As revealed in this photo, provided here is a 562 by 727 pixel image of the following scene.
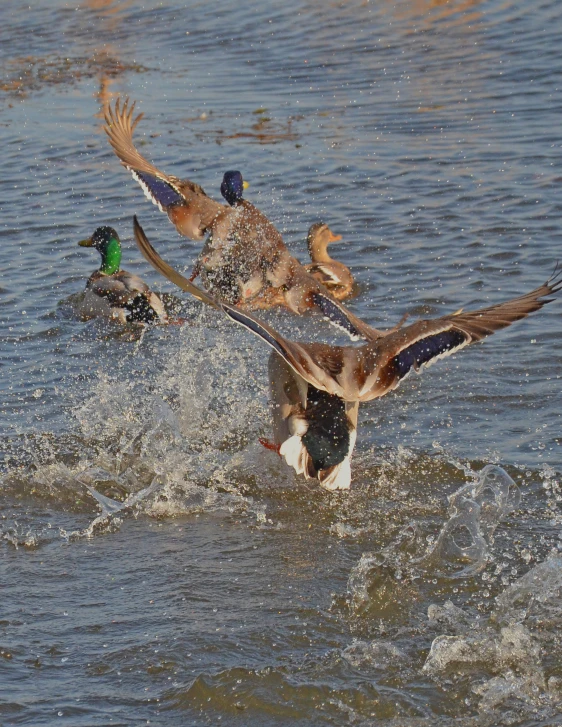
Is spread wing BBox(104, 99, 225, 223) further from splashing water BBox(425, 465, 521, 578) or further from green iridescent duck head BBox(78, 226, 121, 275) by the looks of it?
splashing water BBox(425, 465, 521, 578)

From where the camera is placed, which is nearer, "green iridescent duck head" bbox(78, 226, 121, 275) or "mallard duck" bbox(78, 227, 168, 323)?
"mallard duck" bbox(78, 227, 168, 323)

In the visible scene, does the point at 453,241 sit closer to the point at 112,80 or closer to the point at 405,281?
the point at 405,281

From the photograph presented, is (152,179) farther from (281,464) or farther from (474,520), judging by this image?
(474,520)

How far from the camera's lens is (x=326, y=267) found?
7488 mm

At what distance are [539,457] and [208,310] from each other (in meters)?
3.04

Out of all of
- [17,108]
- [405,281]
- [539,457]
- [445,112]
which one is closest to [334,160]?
[445,112]

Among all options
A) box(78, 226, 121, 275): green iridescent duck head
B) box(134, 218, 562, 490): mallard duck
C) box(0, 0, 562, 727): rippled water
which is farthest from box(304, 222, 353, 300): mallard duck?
box(134, 218, 562, 490): mallard duck

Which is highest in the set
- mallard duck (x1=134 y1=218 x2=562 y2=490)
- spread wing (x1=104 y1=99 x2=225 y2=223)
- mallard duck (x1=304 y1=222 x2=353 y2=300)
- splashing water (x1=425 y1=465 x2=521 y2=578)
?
spread wing (x1=104 y1=99 x2=225 y2=223)

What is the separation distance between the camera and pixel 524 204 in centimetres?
870

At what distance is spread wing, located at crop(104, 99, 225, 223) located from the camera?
7148mm

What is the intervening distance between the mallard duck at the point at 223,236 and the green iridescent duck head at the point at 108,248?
1.05 meters

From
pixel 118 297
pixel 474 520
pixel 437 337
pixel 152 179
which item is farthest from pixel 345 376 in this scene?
pixel 118 297

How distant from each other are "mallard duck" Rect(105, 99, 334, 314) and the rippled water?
1.12 ft

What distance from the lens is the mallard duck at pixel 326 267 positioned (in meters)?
7.47
